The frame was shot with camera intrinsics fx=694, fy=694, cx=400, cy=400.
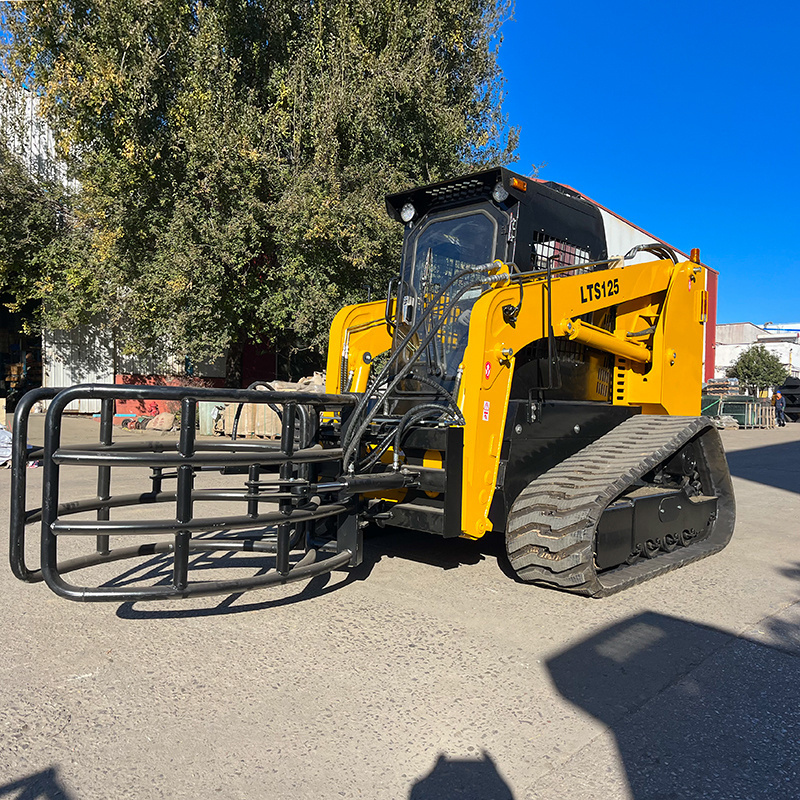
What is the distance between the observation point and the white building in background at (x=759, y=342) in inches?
→ 2670

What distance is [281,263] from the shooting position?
13.4 meters

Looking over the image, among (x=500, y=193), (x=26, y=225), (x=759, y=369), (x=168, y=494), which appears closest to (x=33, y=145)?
(x=26, y=225)

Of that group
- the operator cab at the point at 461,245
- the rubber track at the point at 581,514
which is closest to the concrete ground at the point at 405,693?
the rubber track at the point at 581,514

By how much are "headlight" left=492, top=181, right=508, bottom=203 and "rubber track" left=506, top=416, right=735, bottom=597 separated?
1999 mm

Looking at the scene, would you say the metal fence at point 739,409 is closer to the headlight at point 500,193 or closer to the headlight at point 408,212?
the headlight at point 408,212

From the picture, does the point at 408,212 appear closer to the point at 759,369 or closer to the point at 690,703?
the point at 690,703

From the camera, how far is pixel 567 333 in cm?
515

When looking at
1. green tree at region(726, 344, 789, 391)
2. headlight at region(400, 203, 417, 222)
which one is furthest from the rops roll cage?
green tree at region(726, 344, 789, 391)

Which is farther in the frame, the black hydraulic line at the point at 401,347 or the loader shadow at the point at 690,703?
the black hydraulic line at the point at 401,347

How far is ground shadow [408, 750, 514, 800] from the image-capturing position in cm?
241

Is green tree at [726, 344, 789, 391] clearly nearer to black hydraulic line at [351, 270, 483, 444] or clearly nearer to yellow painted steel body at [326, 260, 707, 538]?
yellow painted steel body at [326, 260, 707, 538]

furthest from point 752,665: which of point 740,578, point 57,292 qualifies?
point 57,292

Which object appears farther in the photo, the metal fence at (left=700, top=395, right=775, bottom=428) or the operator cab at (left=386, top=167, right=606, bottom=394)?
the metal fence at (left=700, top=395, right=775, bottom=428)

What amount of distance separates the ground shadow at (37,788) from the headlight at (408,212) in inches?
183
